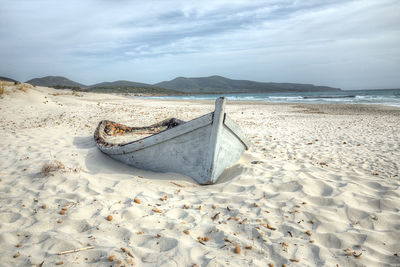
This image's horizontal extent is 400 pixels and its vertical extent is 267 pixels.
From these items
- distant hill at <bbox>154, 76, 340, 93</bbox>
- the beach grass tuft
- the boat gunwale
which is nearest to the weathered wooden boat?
the boat gunwale

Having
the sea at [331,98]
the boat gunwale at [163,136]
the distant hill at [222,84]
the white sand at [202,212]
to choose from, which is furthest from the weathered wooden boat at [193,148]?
the distant hill at [222,84]

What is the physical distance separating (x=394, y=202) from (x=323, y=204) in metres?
0.95

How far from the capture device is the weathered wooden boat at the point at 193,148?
407cm

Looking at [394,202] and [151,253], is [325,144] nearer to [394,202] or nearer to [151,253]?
[394,202]

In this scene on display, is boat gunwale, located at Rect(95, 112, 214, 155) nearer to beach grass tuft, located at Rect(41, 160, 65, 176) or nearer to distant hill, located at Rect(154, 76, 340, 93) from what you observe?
beach grass tuft, located at Rect(41, 160, 65, 176)

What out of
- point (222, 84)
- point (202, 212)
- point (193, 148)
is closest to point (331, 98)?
point (193, 148)

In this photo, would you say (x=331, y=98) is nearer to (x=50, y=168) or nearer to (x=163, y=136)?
(x=163, y=136)

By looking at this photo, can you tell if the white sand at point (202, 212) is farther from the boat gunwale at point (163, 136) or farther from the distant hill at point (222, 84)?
the distant hill at point (222, 84)

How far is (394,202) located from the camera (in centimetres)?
325

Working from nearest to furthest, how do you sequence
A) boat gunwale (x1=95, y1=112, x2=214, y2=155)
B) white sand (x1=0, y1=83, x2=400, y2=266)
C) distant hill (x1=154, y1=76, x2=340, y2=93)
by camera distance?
1. white sand (x1=0, y1=83, x2=400, y2=266)
2. boat gunwale (x1=95, y1=112, x2=214, y2=155)
3. distant hill (x1=154, y1=76, x2=340, y2=93)

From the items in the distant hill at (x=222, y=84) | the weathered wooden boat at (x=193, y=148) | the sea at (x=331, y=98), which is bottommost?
the weathered wooden boat at (x=193, y=148)

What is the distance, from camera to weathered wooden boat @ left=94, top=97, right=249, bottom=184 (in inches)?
160

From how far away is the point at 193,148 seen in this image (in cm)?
425

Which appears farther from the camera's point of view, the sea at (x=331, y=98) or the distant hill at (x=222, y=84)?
the distant hill at (x=222, y=84)
